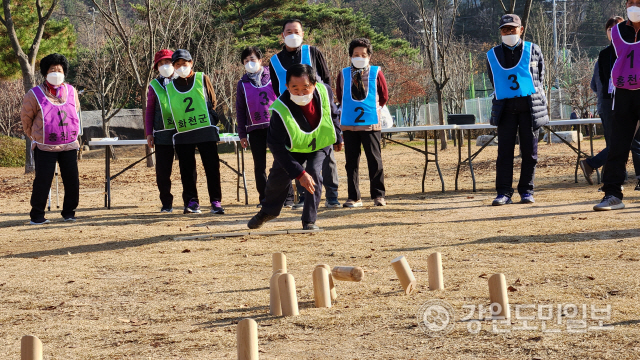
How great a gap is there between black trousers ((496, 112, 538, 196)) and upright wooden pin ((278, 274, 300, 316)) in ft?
17.2

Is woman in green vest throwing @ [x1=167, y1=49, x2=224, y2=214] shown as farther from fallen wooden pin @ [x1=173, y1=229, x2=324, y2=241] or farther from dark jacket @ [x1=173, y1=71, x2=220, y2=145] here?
fallen wooden pin @ [x1=173, y1=229, x2=324, y2=241]

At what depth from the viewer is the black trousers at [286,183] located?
22.1ft

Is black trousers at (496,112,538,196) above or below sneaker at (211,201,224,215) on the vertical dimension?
above

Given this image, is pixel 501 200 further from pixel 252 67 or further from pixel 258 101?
pixel 252 67

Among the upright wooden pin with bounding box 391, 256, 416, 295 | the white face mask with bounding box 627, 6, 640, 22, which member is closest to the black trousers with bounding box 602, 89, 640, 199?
the white face mask with bounding box 627, 6, 640, 22

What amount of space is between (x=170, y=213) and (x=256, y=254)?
148 inches

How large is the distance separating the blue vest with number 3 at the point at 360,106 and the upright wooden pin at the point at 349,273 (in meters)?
4.98

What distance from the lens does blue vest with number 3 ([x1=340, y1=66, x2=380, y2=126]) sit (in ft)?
29.2

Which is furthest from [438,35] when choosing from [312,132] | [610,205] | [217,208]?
[312,132]

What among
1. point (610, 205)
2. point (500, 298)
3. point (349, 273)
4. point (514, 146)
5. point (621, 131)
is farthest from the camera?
point (514, 146)

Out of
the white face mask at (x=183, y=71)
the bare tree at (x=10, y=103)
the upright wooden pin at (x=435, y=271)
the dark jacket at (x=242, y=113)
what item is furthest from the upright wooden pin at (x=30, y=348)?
the bare tree at (x=10, y=103)

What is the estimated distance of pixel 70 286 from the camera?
5.13 metres

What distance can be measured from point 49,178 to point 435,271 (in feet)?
19.8

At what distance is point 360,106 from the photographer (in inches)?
351
